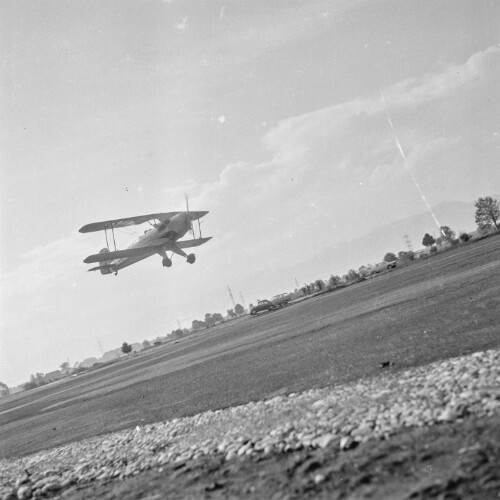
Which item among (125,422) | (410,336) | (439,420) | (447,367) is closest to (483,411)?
(439,420)

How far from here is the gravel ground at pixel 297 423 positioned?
18.0 ft

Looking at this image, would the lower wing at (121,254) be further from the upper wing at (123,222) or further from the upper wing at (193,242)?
the upper wing at (193,242)

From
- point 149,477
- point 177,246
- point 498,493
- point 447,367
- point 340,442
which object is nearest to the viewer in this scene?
point 498,493

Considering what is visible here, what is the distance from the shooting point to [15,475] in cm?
982

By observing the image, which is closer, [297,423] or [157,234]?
[297,423]

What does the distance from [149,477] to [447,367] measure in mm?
4715

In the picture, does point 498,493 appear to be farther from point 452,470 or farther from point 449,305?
point 449,305

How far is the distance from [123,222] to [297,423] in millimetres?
46972

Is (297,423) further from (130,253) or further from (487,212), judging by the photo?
(487,212)

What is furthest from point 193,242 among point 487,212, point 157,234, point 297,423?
point 487,212

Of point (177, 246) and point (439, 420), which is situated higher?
point (177, 246)

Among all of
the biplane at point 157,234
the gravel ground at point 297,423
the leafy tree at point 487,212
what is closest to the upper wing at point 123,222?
the biplane at point 157,234

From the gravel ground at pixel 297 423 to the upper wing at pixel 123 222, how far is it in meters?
40.9

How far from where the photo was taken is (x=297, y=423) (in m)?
6.68
